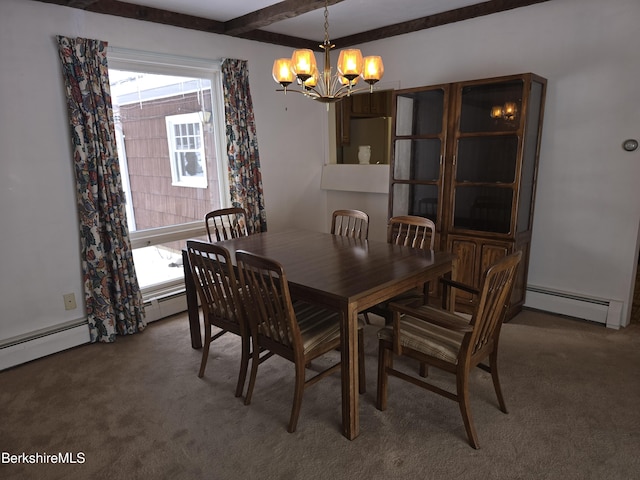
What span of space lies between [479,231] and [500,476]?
2.00 meters

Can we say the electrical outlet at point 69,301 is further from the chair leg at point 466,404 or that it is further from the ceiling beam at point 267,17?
the chair leg at point 466,404

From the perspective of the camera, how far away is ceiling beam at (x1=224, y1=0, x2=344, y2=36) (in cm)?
306

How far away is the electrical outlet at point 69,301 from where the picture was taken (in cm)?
313

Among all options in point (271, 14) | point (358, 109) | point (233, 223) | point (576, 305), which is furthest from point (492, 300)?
point (358, 109)

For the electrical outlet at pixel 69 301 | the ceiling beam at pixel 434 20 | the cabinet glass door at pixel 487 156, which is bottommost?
the electrical outlet at pixel 69 301

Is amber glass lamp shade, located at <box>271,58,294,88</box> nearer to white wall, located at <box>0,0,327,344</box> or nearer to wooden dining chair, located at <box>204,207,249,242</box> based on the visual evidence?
wooden dining chair, located at <box>204,207,249,242</box>

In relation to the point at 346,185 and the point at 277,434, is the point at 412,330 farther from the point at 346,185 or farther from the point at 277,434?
the point at 346,185

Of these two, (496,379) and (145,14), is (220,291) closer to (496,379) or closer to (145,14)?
(496,379)

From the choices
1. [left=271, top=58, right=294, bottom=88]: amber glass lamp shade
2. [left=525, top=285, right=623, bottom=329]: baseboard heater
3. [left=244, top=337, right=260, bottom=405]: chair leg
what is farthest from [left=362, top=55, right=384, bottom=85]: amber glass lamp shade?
[left=525, top=285, right=623, bottom=329]: baseboard heater

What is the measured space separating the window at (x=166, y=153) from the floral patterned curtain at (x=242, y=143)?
0.51ft

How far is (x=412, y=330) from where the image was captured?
2.17 m

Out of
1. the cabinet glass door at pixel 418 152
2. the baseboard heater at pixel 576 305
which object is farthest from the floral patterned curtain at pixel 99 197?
the baseboard heater at pixel 576 305

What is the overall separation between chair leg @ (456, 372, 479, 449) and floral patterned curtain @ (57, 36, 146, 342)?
2.53 m

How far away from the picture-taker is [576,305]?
11.2 feet
